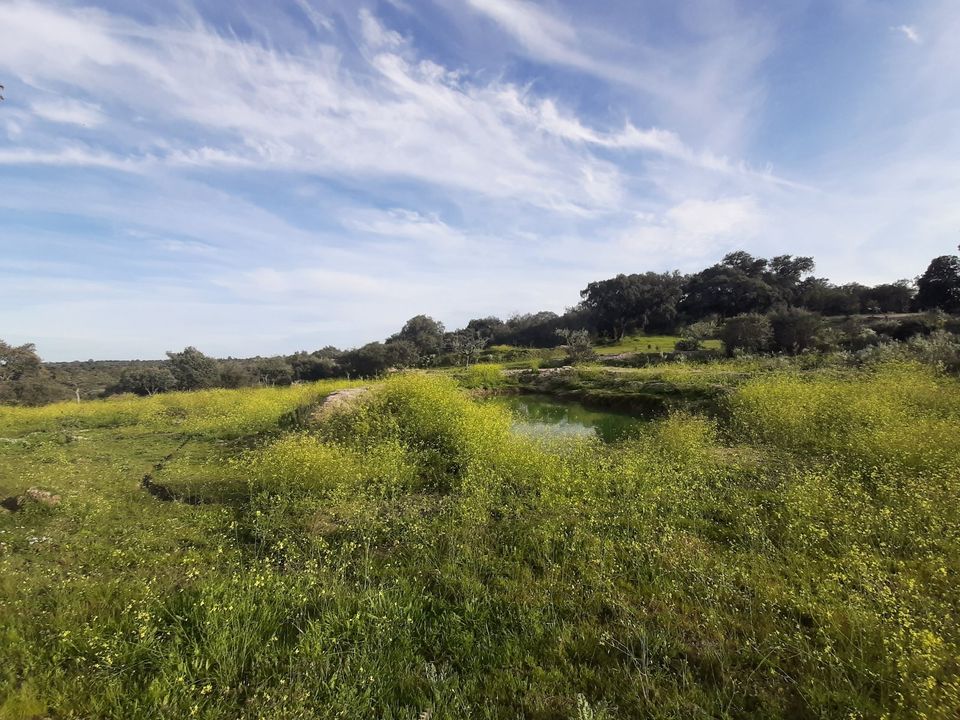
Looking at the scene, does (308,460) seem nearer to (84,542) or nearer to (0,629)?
(84,542)

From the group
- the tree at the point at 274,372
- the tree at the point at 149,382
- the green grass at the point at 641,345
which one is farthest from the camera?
the tree at the point at 274,372

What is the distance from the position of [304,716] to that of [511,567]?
2.47 m

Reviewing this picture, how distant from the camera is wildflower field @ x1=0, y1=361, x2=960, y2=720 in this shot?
3.09 meters

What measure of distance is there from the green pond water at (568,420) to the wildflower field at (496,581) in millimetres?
3864

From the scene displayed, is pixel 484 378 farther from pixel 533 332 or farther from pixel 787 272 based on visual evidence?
pixel 787 272

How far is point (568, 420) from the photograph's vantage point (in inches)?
671

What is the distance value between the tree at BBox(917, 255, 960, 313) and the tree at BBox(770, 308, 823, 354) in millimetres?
17192

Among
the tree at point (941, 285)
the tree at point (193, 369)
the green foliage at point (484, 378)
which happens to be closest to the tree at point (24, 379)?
the tree at point (193, 369)

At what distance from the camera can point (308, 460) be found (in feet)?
24.3

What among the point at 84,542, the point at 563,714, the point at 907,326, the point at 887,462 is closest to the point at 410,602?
the point at 563,714

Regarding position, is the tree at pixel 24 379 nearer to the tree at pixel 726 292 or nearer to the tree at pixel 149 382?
the tree at pixel 149 382

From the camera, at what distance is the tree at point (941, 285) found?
1439 inches

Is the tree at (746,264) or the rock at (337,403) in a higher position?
the tree at (746,264)

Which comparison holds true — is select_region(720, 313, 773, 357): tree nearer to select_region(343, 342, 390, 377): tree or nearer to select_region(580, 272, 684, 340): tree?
select_region(580, 272, 684, 340): tree
